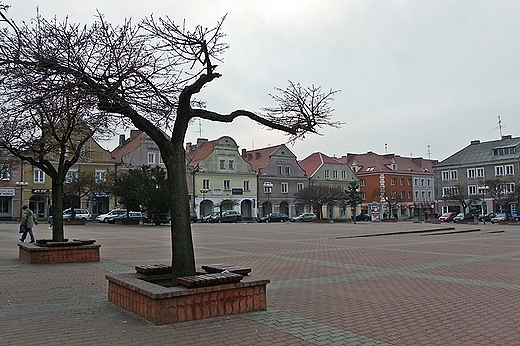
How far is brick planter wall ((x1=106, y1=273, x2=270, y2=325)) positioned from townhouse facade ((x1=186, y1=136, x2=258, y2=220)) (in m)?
52.3

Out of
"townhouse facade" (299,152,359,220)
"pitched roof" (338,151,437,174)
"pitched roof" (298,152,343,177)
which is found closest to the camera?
"townhouse facade" (299,152,359,220)

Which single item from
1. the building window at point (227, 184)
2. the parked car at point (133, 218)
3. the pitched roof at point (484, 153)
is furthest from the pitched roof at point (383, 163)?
the parked car at point (133, 218)

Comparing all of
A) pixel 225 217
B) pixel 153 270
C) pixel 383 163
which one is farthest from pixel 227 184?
pixel 153 270

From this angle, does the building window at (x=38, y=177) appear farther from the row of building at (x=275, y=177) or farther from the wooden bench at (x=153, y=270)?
the wooden bench at (x=153, y=270)

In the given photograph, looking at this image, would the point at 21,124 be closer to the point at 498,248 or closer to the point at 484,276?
the point at 484,276

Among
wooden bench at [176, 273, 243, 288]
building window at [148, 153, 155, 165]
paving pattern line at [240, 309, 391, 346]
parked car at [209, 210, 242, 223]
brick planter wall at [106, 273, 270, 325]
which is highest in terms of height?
building window at [148, 153, 155, 165]

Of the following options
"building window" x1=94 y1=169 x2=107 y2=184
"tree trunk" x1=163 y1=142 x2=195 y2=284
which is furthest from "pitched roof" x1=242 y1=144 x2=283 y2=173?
"tree trunk" x1=163 y1=142 x2=195 y2=284

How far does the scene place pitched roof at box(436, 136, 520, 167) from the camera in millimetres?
66750

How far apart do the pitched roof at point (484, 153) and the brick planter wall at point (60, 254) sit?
64.5 m

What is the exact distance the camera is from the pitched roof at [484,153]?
66.8 meters

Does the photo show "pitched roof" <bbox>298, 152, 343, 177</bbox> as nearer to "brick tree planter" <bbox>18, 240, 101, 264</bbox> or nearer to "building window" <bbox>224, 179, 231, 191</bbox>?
"building window" <bbox>224, 179, 231, 191</bbox>

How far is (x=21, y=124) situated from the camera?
12656mm

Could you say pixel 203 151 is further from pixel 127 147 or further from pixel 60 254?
pixel 60 254

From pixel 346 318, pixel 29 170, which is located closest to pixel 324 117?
pixel 346 318
